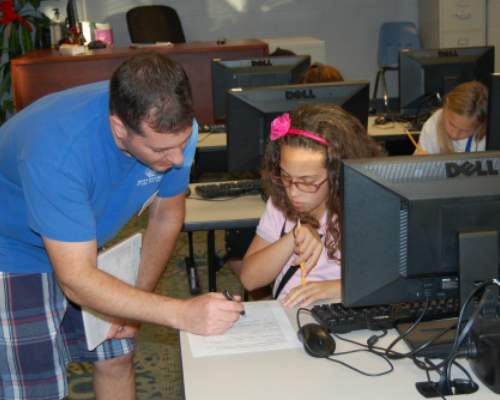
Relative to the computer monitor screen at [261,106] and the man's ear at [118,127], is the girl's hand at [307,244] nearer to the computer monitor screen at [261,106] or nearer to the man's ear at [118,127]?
the man's ear at [118,127]

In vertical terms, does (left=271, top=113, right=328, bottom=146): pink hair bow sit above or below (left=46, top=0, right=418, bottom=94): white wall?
below

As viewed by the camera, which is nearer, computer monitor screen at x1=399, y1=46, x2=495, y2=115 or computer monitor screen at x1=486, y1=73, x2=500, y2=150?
computer monitor screen at x1=486, y1=73, x2=500, y2=150

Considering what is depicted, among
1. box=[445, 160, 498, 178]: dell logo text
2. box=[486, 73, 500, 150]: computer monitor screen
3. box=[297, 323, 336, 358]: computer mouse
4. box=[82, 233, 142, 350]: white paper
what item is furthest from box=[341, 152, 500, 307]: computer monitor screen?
box=[486, 73, 500, 150]: computer monitor screen

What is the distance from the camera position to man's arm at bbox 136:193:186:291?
1.92 metres

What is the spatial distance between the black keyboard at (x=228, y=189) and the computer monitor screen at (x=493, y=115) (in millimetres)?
933

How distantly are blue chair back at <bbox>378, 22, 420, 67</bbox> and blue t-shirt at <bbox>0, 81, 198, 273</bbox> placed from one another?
5.41 m

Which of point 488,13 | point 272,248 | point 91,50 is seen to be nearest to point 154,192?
point 272,248

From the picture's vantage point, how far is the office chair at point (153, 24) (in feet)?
19.6

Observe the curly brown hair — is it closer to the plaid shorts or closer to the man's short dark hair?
the man's short dark hair

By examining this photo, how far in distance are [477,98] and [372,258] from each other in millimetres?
1630

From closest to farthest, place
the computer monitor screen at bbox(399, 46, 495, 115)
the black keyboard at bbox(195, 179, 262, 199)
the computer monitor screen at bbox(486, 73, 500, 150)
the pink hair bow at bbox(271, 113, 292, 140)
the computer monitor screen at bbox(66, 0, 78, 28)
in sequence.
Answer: the pink hair bow at bbox(271, 113, 292, 140) < the computer monitor screen at bbox(486, 73, 500, 150) < the black keyboard at bbox(195, 179, 262, 199) < the computer monitor screen at bbox(399, 46, 495, 115) < the computer monitor screen at bbox(66, 0, 78, 28)

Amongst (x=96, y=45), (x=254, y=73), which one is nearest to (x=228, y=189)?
(x=254, y=73)

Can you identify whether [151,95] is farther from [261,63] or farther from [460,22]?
[460,22]

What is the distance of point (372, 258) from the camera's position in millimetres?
1361
